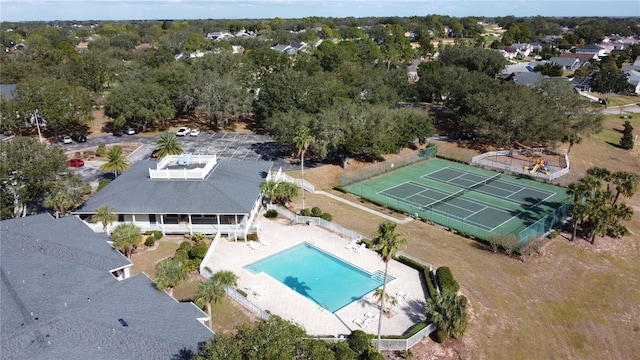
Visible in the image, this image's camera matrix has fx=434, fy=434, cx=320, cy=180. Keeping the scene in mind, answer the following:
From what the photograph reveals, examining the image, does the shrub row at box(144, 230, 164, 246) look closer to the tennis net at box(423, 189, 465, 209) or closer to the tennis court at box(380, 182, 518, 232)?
the tennis court at box(380, 182, 518, 232)

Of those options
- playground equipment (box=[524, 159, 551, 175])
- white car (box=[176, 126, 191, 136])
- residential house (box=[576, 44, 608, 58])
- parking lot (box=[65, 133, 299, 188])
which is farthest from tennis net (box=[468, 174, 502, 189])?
residential house (box=[576, 44, 608, 58])

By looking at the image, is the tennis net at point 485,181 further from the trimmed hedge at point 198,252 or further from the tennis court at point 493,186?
the trimmed hedge at point 198,252

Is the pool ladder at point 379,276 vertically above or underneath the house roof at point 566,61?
underneath

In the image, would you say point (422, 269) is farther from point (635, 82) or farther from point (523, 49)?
point (523, 49)

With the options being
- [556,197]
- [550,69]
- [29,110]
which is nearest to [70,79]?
[29,110]

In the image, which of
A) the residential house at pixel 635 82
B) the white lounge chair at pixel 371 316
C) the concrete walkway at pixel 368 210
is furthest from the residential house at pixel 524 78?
the white lounge chair at pixel 371 316

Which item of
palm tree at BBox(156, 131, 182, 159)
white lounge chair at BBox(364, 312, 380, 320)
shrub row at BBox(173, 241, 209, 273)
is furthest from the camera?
palm tree at BBox(156, 131, 182, 159)
